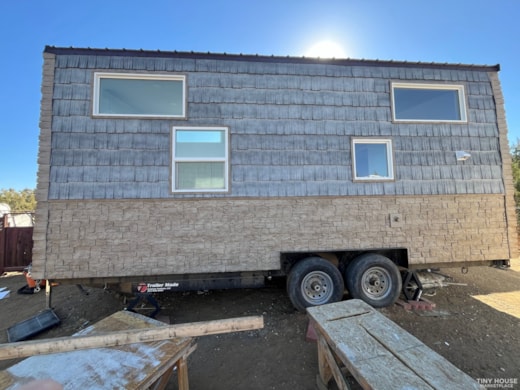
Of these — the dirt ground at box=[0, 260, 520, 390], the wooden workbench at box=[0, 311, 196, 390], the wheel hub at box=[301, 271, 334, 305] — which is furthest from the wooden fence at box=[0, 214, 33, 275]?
the wheel hub at box=[301, 271, 334, 305]

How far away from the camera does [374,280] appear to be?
3947mm

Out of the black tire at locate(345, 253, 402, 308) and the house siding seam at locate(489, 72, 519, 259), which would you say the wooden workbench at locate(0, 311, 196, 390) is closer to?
the black tire at locate(345, 253, 402, 308)

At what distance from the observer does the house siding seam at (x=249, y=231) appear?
3.54 m

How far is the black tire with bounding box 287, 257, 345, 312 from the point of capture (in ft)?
12.3

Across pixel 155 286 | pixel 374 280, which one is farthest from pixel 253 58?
pixel 374 280

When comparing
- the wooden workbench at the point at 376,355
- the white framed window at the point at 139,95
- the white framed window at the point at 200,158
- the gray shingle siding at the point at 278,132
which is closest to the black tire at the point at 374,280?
the gray shingle siding at the point at 278,132

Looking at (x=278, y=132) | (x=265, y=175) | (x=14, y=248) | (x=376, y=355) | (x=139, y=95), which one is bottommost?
(x=376, y=355)

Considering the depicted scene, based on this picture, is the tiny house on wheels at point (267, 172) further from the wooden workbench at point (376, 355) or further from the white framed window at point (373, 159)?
the wooden workbench at point (376, 355)

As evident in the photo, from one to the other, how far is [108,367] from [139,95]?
3.83 metres

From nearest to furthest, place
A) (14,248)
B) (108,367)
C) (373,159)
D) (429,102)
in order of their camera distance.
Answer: (108,367), (373,159), (429,102), (14,248)

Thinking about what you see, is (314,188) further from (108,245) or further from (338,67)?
(108,245)

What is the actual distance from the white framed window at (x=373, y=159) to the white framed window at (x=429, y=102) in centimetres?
65

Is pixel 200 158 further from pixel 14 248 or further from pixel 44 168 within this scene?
pixel 14 248

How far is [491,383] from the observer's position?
94.7 inches
